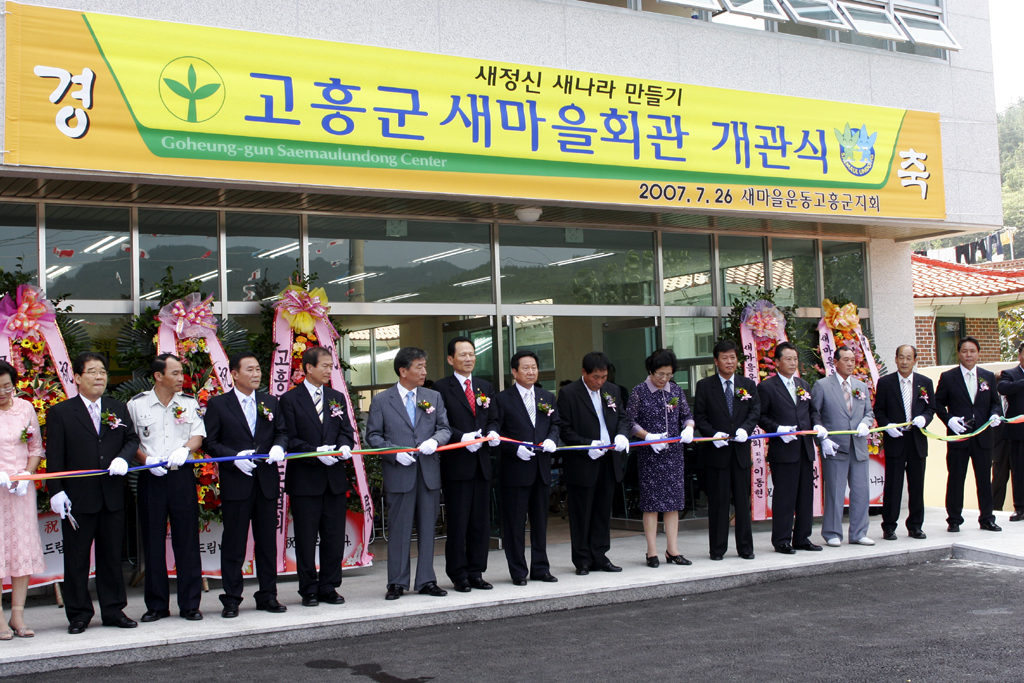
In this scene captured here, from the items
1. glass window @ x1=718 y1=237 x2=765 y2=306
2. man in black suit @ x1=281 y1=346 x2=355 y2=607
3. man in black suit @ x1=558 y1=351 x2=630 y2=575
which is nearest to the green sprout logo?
man in black suit @ x1=281 y1=346 x2=355 y2=607

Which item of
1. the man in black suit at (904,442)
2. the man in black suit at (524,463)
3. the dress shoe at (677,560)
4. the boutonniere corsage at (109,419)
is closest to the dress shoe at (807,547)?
the man in black suit at (904,442)

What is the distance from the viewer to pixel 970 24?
396 inches

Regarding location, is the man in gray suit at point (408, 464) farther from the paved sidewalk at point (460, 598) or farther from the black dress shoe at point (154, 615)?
the black dress shoe at point (154, 615)

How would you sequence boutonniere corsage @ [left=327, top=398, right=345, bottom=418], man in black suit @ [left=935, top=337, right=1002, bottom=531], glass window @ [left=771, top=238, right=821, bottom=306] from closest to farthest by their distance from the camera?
boutonniere corsage @ [left=327, top=398, right=345, bottom=418], man in black suit @ [left=935, top=337, right=1002, bottom=531], glass window @ [left=771, top=238, right=821, bottom=306]

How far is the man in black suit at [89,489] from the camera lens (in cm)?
520

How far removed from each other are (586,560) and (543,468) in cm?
75

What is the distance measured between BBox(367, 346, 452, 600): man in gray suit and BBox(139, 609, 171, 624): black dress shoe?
1.33 m

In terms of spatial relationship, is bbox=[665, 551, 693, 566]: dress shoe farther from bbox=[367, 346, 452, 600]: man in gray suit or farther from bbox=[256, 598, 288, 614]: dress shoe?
bbox=[256, 598, 288, 614]: dress shoe

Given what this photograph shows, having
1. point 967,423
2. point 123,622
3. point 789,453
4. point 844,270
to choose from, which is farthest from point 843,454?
point 123,622

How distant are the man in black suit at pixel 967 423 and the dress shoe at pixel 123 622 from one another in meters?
6.40

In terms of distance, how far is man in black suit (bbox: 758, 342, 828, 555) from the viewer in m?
7.21

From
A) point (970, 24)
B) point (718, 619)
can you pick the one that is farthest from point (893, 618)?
point (970, 24)

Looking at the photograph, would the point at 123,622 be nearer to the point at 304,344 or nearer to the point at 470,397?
the point at 304,344

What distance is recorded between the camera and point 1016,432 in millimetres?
8516
